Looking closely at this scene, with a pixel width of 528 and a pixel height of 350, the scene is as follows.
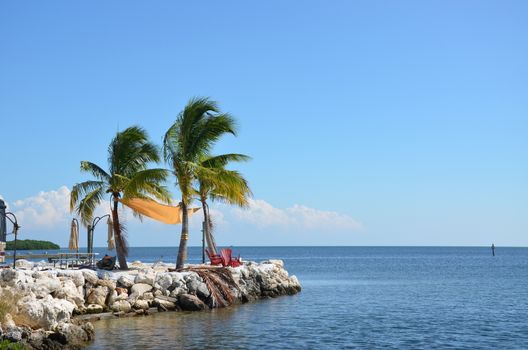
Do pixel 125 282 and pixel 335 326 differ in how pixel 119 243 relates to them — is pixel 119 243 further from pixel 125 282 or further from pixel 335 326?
pixel 335 326

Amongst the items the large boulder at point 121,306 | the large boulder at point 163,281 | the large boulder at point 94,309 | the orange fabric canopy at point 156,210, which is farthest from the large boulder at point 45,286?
the orange fabric canopy at point 156,210

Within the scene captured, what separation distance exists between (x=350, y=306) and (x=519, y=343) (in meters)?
9.92

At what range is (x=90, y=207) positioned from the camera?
26.1m

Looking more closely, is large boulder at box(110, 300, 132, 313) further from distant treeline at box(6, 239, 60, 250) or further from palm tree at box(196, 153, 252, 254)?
distant treeline at box(6, 239, 60, 250)

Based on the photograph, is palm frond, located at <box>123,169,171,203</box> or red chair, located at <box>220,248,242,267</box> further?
red chair, located at <box>220,248,242,267</box>

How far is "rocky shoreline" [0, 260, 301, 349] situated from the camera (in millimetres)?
16844

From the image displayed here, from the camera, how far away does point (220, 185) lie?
87.7 feet

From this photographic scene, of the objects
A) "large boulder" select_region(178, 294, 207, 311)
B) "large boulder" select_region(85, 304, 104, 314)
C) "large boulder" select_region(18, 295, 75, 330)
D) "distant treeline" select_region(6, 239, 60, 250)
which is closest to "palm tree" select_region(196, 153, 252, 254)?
"large boulder" select_region(178, 294, 207, 311)

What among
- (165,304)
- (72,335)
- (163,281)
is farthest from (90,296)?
(72,335)

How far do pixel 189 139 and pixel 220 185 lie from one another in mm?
2239

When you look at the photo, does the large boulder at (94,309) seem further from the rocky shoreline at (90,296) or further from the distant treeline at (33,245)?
the distant treeline at (33,245)

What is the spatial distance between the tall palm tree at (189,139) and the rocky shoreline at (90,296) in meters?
2.23

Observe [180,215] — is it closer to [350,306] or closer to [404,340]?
[350,306]

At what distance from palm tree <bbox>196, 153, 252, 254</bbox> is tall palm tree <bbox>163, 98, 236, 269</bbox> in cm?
78
